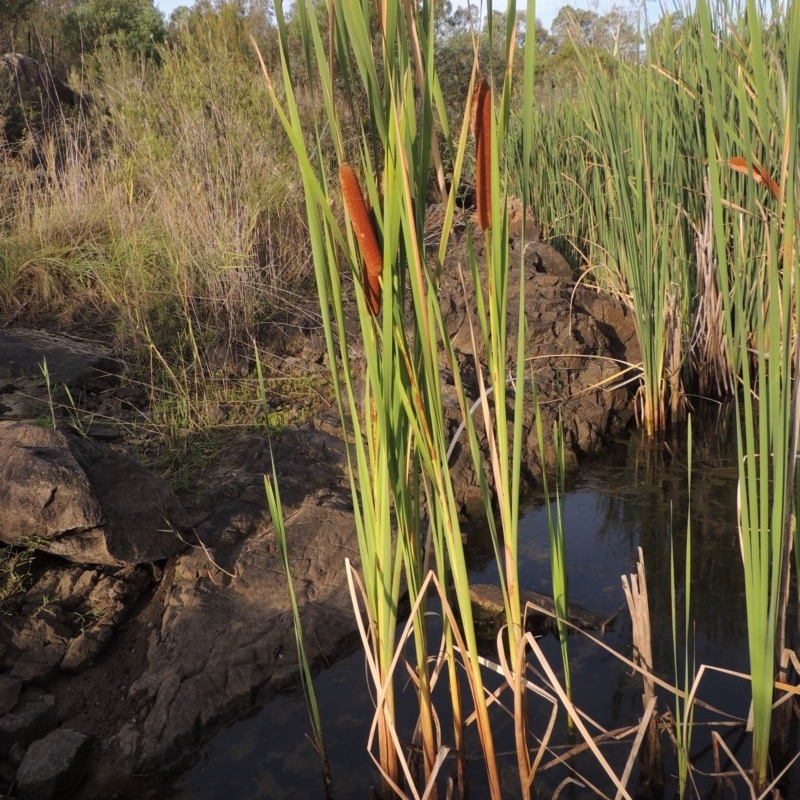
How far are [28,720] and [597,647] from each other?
1.50 meters

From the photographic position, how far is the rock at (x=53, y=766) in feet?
6.15

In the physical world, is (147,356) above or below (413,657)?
above

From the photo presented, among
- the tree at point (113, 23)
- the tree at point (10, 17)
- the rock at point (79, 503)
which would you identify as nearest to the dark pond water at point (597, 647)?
the rock at point (79, 503)

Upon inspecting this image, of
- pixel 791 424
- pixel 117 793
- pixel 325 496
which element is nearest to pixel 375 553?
pixel 791 424

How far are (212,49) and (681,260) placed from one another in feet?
11.5

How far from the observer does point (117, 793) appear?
1.93 metres

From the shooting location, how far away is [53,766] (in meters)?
1.90

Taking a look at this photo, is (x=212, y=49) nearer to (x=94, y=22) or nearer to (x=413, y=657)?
(x=413, y=657)

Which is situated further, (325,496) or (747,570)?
(325,496)

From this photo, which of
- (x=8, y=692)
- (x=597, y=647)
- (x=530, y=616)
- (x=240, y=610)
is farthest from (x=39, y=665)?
(x=597, y=647)

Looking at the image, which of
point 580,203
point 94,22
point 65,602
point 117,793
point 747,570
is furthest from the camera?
point 94,22

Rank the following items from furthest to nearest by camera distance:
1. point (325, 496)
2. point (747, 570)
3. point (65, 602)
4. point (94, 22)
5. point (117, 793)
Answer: point (94, 22) → point (325, 496) → point (65, 602) → point (117, 793) → point (747, 570)

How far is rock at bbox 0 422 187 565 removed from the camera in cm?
238

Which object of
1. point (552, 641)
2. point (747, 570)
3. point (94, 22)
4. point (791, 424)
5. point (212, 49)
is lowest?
point (552, 641)
